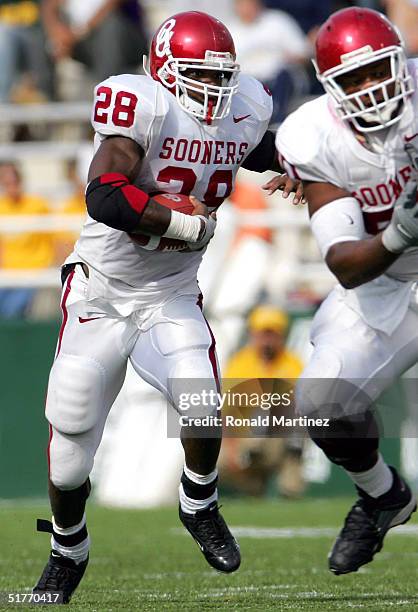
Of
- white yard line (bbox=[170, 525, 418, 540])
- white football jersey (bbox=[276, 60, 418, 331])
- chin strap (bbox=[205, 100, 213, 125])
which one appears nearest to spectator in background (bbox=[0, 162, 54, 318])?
white yard line (bbox=[170, 525, 418, 540])

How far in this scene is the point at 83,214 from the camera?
10078 mm

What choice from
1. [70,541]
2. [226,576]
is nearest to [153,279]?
[70,541]

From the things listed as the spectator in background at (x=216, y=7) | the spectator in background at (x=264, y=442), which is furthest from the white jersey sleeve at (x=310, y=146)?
the spectator in background at (x=216, y=7)

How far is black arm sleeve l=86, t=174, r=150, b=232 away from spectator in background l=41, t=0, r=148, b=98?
20.8 feet

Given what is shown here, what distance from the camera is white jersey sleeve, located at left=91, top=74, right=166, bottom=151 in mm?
4734

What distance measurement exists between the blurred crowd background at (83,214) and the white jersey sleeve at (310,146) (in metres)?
4.03

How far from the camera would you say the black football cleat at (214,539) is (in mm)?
4789

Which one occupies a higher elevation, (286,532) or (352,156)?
(352,156)

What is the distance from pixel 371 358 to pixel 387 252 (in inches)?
36.0

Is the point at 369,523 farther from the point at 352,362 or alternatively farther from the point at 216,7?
the point at 216,7

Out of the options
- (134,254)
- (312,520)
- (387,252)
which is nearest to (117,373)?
(134,254)

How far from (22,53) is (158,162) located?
7266mm

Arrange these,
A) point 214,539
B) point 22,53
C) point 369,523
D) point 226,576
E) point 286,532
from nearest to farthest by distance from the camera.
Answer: point 214,539 → point 369,523 → point 226,576 → point 286,532 → point 22,53

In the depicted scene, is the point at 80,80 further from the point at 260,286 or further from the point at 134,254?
the point at 134,254
